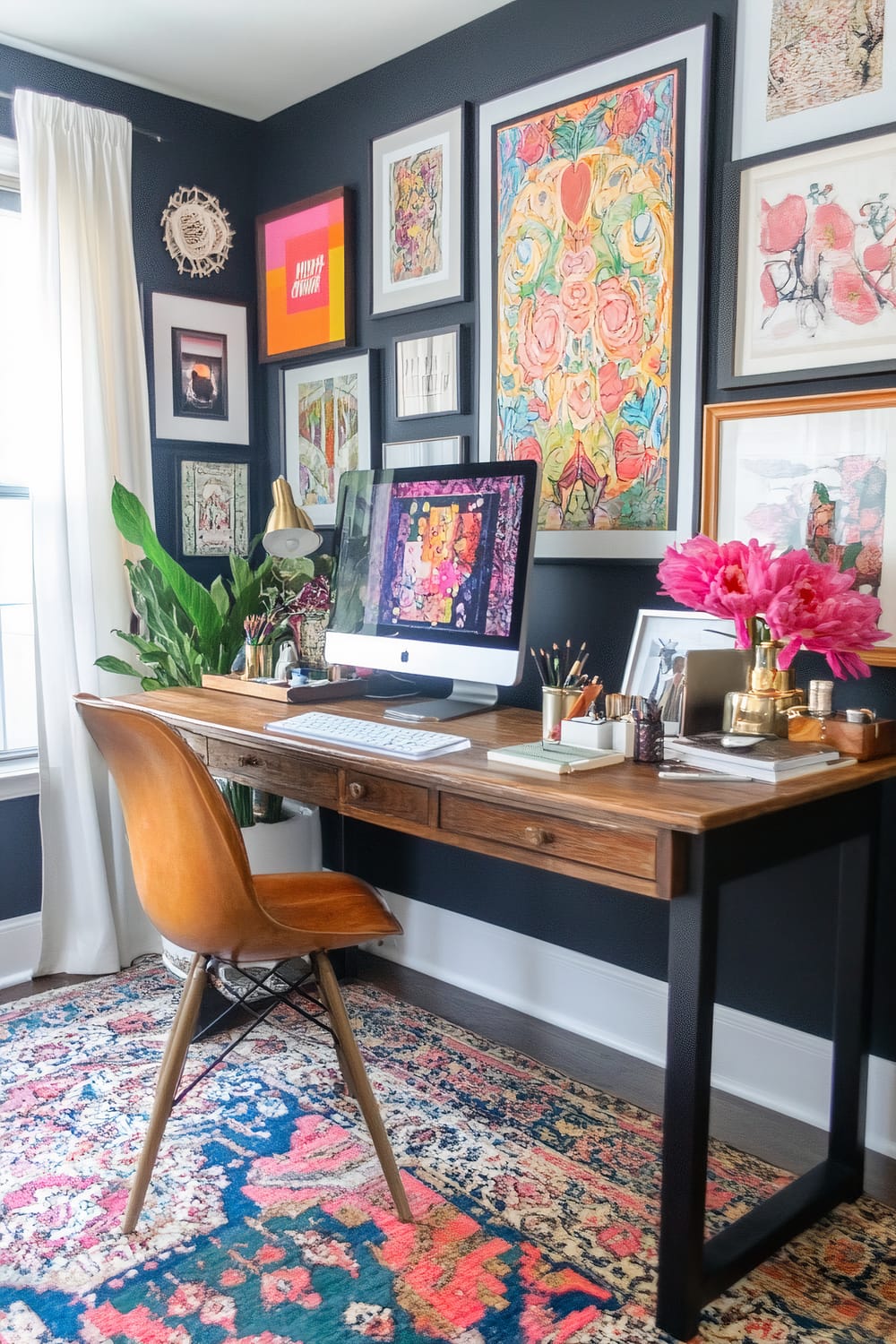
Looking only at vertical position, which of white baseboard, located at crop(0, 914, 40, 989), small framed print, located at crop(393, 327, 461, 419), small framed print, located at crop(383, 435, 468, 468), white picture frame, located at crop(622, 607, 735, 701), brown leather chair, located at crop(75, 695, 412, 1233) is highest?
small framed print, located at crop(393, 327, 461, 419)

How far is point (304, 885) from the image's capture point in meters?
2.23

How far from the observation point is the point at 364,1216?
1955 mm

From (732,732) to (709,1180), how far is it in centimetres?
87

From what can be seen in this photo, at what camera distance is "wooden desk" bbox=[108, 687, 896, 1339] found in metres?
1.61

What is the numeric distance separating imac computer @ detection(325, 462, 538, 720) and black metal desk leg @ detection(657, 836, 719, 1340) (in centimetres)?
81

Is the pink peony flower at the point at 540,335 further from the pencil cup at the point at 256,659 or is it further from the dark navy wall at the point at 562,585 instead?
the pencil cup at the point at 256,659

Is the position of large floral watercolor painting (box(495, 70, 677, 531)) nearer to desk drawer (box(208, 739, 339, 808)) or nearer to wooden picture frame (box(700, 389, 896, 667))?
wooden picture frame (box(700, 389, 896, 667))

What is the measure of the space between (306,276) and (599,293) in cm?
113

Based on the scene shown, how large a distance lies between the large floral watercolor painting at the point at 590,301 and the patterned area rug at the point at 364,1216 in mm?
→ 1331

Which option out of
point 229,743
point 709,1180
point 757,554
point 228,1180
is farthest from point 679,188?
point 228,1180

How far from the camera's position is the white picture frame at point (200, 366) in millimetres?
3295

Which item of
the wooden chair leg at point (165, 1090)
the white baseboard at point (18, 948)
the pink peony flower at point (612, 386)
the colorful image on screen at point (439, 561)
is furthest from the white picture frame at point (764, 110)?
the white baseboard at point (18, 948)

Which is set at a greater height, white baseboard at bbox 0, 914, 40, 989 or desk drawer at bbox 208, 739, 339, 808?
desk drawer at bbox 208, 739, 339, 808

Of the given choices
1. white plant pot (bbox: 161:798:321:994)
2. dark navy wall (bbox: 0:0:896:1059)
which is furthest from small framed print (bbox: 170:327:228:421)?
white plant pot (bbox: 161:798:321:994)
